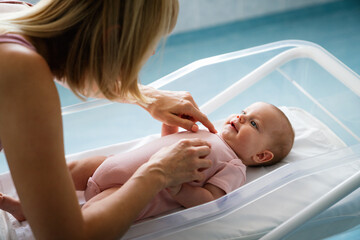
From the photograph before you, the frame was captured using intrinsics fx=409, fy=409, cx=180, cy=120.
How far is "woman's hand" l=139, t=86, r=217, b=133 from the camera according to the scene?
127 centimetres

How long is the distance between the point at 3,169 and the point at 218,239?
0.83 meters

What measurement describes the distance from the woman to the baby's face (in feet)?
1.37

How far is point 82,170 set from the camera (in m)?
1.29

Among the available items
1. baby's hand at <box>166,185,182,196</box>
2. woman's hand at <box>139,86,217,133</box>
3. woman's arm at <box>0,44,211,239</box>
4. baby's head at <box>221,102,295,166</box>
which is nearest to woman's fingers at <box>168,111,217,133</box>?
woman's hand at <box>139,86,217,133</box>

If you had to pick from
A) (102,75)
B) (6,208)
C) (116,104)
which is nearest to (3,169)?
(6,208)

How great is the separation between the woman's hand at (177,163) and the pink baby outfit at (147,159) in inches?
6.9

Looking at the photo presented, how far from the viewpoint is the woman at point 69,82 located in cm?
76

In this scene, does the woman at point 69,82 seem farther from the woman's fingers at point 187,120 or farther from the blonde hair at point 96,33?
the woman's fingers at point 187,120

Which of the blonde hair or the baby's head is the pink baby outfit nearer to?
the baby's head

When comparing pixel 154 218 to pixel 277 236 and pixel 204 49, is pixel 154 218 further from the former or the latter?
pixel 204 49

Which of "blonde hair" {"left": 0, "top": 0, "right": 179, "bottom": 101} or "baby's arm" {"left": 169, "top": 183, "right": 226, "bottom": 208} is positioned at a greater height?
"blonde hair" {"left": 0, "top": 0, "right": 179, "bottom": 101}

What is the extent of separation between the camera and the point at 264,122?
4.53 feet

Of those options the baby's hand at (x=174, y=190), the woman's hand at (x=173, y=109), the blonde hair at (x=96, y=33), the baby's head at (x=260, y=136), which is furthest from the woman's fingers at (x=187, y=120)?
the blonde hair at (x=96, y=33)

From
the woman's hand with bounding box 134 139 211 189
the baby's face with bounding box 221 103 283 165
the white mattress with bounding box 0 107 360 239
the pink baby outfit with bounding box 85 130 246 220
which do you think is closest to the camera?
the woman's hand with bounding box 134 139 211 189
